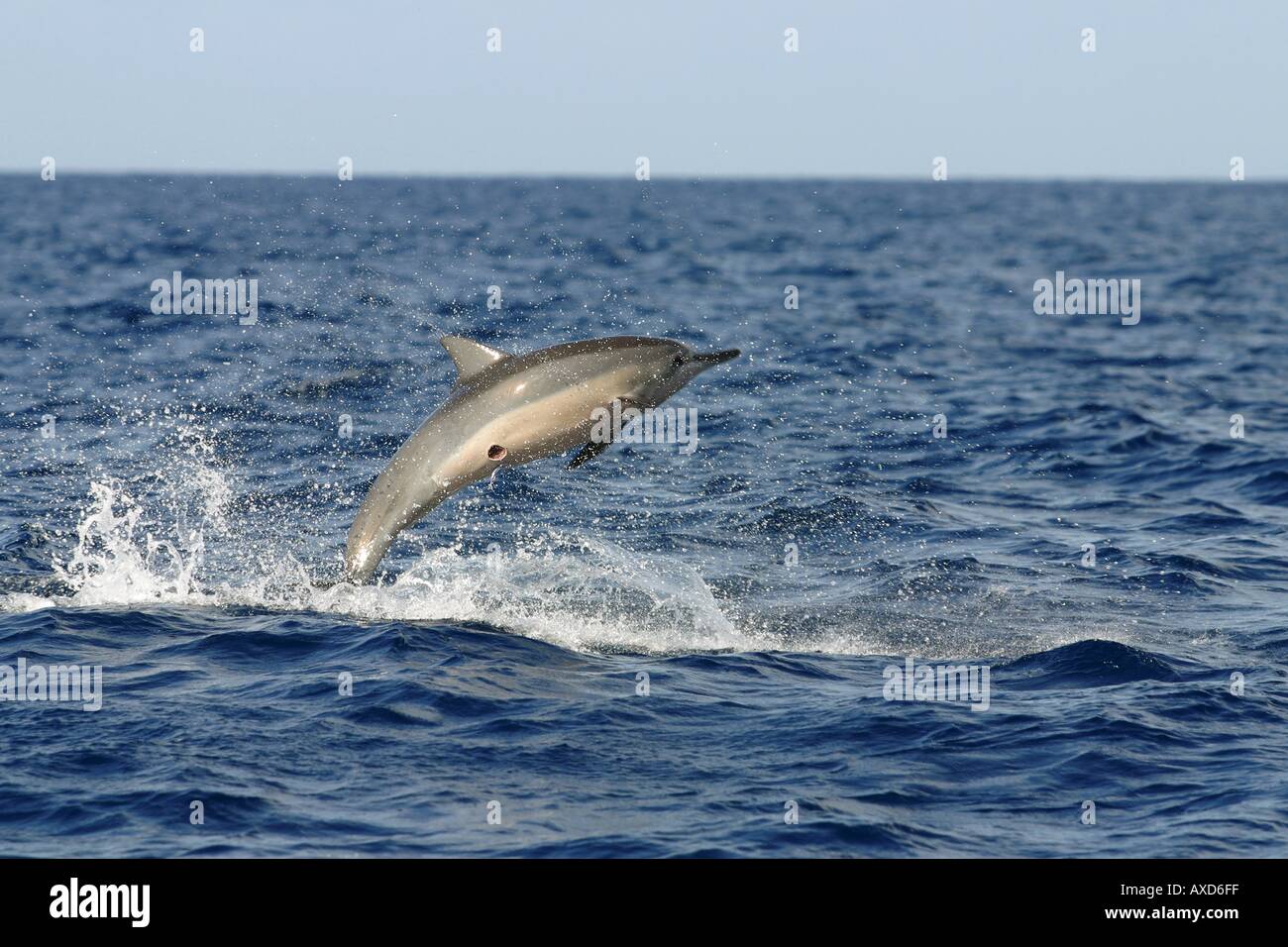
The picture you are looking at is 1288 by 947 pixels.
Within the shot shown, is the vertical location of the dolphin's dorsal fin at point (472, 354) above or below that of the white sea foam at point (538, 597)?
above

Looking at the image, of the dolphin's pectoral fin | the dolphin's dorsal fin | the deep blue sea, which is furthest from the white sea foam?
the dolphin's dorsal fin

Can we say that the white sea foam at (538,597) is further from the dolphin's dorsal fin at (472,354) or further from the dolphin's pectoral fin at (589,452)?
the dolphin's dorsal fin at (472,354)

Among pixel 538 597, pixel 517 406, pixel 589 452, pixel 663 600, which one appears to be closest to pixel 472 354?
pixel 517 406

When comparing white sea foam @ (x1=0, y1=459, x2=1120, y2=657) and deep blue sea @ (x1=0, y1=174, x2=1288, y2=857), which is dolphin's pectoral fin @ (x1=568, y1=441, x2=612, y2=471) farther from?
white sea foam @ (x1=0, y1=459, x2=1120, y2=657)

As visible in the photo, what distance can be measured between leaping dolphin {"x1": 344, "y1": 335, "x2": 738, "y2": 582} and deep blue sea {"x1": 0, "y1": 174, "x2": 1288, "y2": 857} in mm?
1606

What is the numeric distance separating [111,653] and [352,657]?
2019 millimetres

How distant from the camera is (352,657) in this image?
506 inches

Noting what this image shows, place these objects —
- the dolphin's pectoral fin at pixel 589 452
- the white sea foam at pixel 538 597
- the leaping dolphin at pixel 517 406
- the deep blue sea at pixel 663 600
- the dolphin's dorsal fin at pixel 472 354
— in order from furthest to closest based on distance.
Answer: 1. the white sea foam at pixel 538 597
2. the dolphin's dorsal fin at pixel 472 354
3. the leaping dolphin at pixel 517 406
4. the dolphin's pectoral fin at pixel 589 452
5. the deep blue sea at pixel 663 600

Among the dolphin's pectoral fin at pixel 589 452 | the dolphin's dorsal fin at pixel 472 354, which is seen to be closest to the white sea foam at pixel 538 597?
the dolphin's pectoral fin at pixel 589 452

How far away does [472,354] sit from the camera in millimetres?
11969

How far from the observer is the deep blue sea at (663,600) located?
382 inches

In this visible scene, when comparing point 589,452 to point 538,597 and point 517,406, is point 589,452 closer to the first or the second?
point 517,406
